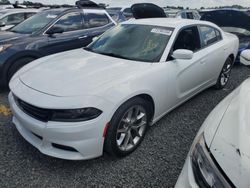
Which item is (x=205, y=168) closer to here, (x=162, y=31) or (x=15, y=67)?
(x=162, y=31)

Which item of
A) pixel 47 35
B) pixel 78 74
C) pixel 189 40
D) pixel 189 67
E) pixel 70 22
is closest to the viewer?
pixel 78 74

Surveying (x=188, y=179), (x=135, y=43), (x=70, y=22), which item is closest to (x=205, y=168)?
(x=188, y=179)

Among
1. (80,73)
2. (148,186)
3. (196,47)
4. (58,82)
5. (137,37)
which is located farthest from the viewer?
(196,47)

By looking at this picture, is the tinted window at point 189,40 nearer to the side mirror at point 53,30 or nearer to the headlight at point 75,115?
the headlight at point 75,115

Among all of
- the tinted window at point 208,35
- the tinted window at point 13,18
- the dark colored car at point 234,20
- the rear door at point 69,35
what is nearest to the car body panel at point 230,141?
the tinted window at point 208,35

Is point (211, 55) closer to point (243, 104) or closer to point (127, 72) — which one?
point (127, 72)

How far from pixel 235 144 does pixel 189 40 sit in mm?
2749

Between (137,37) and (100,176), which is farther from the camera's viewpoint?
(137,37)

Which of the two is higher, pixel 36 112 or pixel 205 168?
pixel 205 168

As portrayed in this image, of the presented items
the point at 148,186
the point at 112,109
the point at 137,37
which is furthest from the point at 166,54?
the point at 148,186

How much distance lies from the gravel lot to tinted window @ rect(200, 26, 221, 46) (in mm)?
1716

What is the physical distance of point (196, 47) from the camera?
386cm

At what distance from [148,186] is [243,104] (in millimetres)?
1251

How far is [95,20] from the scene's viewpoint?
6.13 metres
